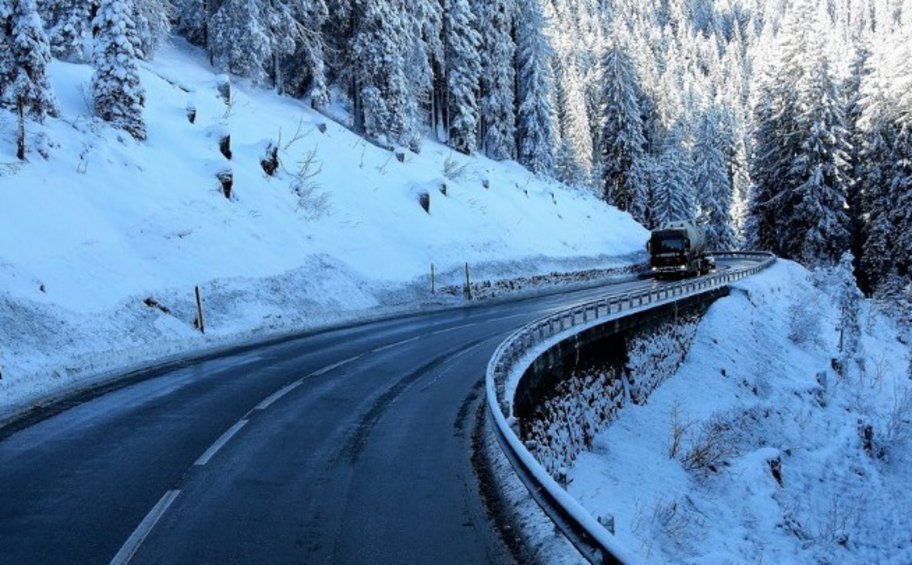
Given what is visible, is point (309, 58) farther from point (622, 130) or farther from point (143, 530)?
point (143, 530)

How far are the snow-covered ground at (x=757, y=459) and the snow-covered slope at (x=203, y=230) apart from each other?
10337 mm

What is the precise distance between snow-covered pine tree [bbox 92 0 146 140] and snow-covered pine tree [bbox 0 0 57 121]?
4.37 meters

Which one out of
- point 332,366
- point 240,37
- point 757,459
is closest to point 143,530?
point 332,366

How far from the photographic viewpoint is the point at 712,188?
2638 inches

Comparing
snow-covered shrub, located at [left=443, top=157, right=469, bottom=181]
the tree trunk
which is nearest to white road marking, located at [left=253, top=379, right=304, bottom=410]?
the tree trunk

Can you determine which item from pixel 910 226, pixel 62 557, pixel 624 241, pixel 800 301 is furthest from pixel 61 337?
pixel 624 241

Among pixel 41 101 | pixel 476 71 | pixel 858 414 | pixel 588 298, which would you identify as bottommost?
pixel 858 414

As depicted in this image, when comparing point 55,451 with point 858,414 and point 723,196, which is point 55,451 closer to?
point 858,414

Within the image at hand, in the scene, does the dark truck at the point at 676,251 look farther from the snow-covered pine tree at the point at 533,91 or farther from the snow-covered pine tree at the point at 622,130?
the snow-covered pine tree at the point at 622,130

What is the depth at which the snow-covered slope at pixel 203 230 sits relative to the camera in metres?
15.9

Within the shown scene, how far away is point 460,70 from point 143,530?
1993 inches

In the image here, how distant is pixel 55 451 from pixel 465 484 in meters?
4.86

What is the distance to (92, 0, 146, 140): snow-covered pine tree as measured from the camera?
23.7 metres

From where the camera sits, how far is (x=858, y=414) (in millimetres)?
20141
